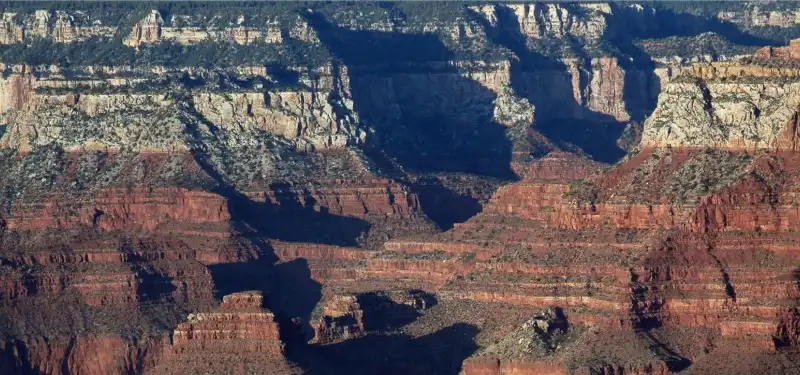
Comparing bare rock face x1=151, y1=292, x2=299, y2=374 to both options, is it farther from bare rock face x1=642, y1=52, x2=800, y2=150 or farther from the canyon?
bare rock face x1=642, y1=52, x2=800, y2=150

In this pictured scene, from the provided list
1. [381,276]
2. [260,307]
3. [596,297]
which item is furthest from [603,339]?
[381,276]

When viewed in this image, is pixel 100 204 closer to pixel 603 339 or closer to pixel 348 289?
pixel 348 289

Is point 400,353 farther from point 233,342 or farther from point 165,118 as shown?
point 165,118

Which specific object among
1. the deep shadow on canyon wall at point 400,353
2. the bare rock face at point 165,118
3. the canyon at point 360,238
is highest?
the bare rock face at point 165,118

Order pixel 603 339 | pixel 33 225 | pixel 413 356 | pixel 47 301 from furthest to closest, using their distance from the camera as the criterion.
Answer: pixel 33 225
pixel 47 301
pixel 413 356
pixel 603 339

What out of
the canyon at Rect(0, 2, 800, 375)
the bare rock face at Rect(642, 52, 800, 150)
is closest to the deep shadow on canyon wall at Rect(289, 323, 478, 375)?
the canyon at Rect(0, 2, 800, 375)

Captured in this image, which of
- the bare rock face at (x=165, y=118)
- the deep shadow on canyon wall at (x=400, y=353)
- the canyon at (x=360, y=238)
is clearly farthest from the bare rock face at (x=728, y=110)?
the bare rock face at (x=165, y=118)

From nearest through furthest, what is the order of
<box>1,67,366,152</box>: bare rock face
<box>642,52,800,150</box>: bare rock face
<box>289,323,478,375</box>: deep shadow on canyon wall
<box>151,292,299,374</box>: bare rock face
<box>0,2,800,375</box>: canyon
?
<box>0,2,800,375</box>: canyon
<box>151,292,299,374</box>: bare rock face
<box>642,52,800,150</box>: bare rock face
<box>289,323,478,375</box>: deep shadow on canyon wall
<box>1,67,366,152</box>: bare rock face

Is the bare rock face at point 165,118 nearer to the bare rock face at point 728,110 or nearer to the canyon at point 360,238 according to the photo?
the canyon at point 360,238

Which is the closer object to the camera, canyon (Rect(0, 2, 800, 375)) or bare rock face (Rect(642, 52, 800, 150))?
canyon (Rect(0, 2, 800, 375))
